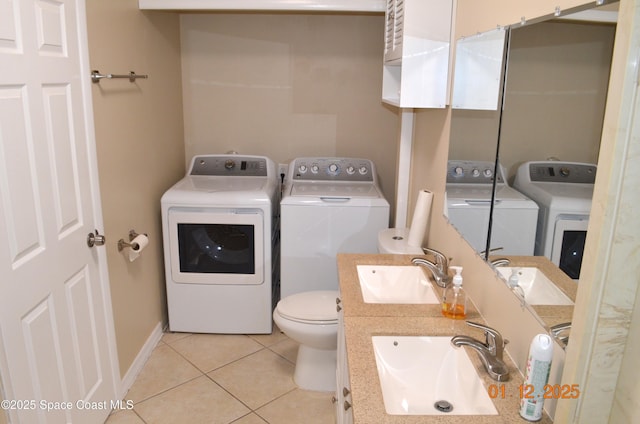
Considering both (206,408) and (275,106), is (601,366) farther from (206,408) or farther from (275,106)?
(275,106)

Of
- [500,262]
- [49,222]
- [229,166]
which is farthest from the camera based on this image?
[229,166]

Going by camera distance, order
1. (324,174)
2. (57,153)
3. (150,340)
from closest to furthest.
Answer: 1. (57,153)
2. (150,340)
3. (324,174)

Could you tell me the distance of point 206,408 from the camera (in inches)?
102

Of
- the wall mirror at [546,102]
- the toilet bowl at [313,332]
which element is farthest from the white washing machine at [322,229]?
the wall mirror at [546,102]

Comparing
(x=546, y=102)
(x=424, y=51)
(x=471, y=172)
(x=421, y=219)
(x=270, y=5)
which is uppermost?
(x=270, y=5)

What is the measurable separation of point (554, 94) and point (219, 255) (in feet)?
7.53

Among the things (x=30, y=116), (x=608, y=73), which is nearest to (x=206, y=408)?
(x=30, y=116)

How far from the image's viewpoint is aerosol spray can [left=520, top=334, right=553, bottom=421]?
3.88ft

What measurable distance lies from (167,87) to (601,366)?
2961 millimetres

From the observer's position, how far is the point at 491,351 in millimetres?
1459

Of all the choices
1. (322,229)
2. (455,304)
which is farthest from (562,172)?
(322,229)

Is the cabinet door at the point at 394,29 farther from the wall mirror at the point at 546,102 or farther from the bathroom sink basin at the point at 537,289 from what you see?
the bathroom sink basin at the point at 537,289

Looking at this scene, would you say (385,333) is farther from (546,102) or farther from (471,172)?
(546,102)

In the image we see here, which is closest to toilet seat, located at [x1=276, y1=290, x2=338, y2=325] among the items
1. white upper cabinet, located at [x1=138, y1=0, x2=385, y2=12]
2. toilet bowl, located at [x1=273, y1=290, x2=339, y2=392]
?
toilet bowl, located at [x1=273, y1=290, x2=339, y2=392]
